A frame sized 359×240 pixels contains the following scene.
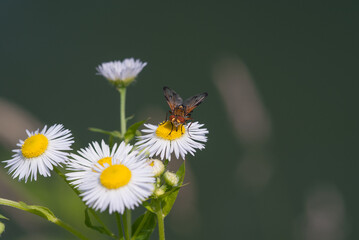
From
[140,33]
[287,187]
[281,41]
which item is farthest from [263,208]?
[140,33]

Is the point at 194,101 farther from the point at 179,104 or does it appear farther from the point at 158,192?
the point at 158,192

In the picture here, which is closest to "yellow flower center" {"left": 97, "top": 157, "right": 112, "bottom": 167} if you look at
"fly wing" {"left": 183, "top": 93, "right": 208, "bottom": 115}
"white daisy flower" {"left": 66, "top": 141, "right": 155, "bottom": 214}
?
"white daisy flower" {"left": 66, "top": 141, "right": 155, "bottom": 214}

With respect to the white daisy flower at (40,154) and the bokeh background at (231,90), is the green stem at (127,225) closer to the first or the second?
the white daisy flower at (40,154)

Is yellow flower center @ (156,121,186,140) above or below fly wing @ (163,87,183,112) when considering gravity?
below

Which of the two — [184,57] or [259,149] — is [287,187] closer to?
[259,149]

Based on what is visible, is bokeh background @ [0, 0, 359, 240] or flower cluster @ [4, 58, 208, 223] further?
bokeh background @ [0, 0, 359, 240]

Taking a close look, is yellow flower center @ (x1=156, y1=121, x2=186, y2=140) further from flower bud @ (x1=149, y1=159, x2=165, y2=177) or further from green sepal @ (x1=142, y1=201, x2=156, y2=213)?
green sepal @ (x1=142, y1=201, x2=156, y2=213)

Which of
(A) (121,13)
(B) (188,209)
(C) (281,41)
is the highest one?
(A) (121,13)
